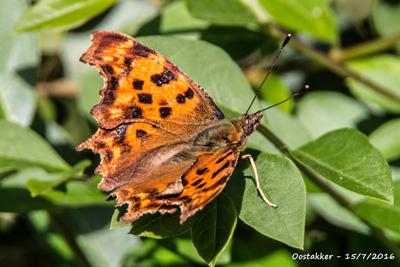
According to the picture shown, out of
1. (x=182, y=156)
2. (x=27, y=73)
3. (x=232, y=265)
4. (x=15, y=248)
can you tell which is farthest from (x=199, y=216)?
(x=15, y=248)

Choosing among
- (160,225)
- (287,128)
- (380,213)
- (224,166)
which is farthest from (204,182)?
(287,128)

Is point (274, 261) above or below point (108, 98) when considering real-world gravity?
below

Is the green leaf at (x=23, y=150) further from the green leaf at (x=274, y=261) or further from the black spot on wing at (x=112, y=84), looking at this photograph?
the green leaf at (x=274, y=261)

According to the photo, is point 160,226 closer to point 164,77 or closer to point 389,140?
point 164,77

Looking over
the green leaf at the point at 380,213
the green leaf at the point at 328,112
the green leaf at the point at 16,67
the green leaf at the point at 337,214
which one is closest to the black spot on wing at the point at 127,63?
the green leaf at the point at 16,67

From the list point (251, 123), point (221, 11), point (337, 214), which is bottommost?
point (337, 214)

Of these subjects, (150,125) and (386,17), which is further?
(386,17)

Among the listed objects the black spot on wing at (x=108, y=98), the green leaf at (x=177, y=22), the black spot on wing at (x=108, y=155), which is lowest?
the black spot on wing at (x=108, y=155)

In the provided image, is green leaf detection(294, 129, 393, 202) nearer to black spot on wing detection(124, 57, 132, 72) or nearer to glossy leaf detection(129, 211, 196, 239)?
glossy leaf detection(129, 211, 196, 239)
